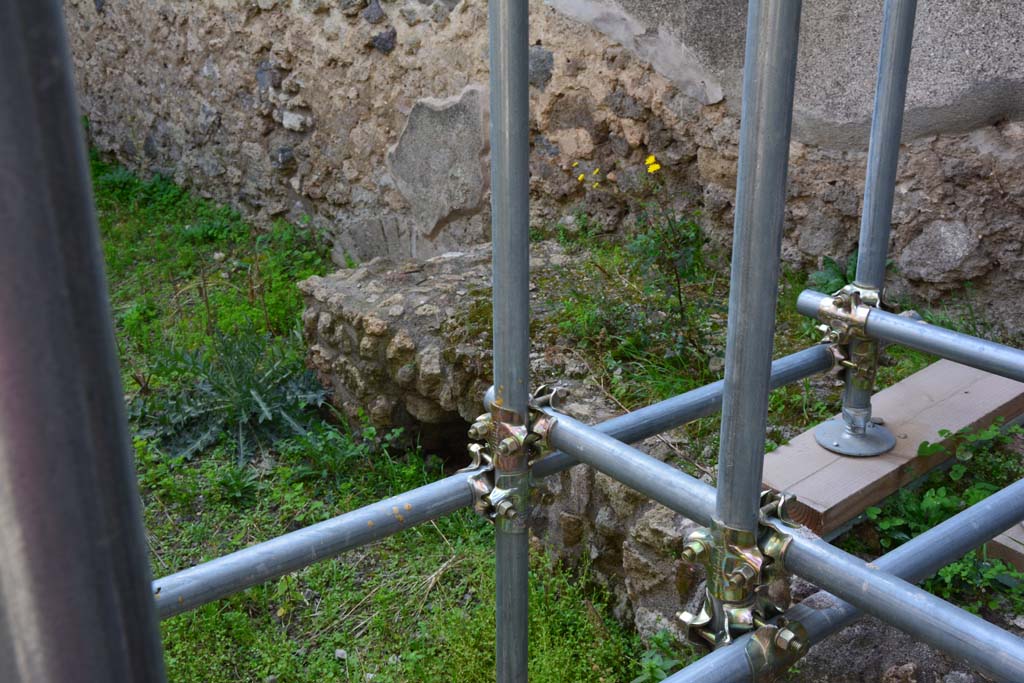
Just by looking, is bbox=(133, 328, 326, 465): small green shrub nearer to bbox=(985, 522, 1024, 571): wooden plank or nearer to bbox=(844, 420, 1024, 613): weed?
bbox=(844, 420, 1024, 613): weed

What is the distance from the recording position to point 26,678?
0.98ft

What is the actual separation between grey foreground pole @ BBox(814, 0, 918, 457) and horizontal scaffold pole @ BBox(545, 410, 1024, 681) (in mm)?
769

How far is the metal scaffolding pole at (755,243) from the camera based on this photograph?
1032mm

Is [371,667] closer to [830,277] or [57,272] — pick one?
[830,277]

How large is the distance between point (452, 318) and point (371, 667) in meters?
1.20

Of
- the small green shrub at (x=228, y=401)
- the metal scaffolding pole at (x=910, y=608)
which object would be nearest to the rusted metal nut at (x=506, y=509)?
the metal scaffolding pole at (x=910, y=608)

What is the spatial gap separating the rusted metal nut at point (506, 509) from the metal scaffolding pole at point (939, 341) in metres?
0.86

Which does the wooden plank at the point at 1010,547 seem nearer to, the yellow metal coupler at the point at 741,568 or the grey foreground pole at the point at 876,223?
the grey foreground pole at the point at 876,223

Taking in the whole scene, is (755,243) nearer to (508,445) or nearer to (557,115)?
(508,445)

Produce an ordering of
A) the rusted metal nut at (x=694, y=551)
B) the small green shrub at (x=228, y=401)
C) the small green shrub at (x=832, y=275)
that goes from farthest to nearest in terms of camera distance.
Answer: the small green shrub at (x=228, y=401) < the small green shrub at (x=832, y=275) < the rusted metal nut at (x=694, y=551)

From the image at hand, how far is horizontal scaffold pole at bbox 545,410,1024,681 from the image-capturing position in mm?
1012

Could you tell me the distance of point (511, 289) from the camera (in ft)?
4.90

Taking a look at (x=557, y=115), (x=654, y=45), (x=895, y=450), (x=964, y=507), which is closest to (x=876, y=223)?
(x=895, y=450)

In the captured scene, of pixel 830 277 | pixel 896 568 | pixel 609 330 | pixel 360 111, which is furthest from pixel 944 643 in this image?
pixel 360 111
